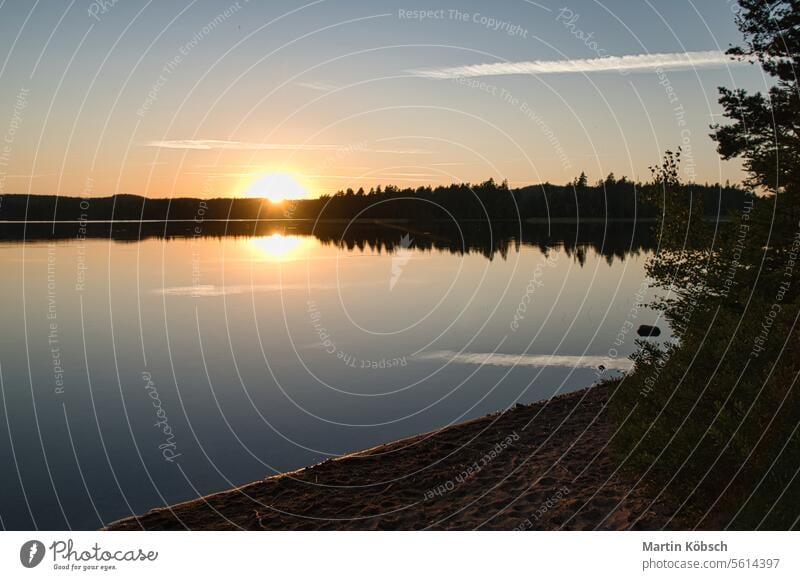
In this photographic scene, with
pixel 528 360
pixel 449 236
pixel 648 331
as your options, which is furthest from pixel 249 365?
pixel 449 236

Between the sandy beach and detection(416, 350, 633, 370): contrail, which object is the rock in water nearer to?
detection(416, 350, 633, 370): contrail

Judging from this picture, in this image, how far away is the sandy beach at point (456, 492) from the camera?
11000mm

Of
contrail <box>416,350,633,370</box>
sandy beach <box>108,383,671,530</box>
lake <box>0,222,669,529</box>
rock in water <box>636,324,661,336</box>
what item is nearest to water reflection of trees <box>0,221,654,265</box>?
lake <box>0,222,669,529</box>

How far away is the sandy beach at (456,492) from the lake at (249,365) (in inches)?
93.9

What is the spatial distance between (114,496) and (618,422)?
1131 centimetres

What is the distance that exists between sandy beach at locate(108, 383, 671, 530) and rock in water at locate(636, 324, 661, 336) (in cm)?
1428

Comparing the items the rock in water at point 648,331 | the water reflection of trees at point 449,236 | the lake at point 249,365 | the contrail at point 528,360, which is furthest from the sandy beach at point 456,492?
the water reflection of trees at point 449,236

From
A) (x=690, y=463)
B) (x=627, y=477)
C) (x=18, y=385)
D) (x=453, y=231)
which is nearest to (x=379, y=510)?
(x=627, y=477)

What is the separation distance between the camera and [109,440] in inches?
738

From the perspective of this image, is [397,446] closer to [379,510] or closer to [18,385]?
[379,510]

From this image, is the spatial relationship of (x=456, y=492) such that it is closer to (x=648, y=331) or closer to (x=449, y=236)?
(x=648, y=331)

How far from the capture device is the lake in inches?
664

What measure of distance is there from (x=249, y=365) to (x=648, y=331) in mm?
18101
